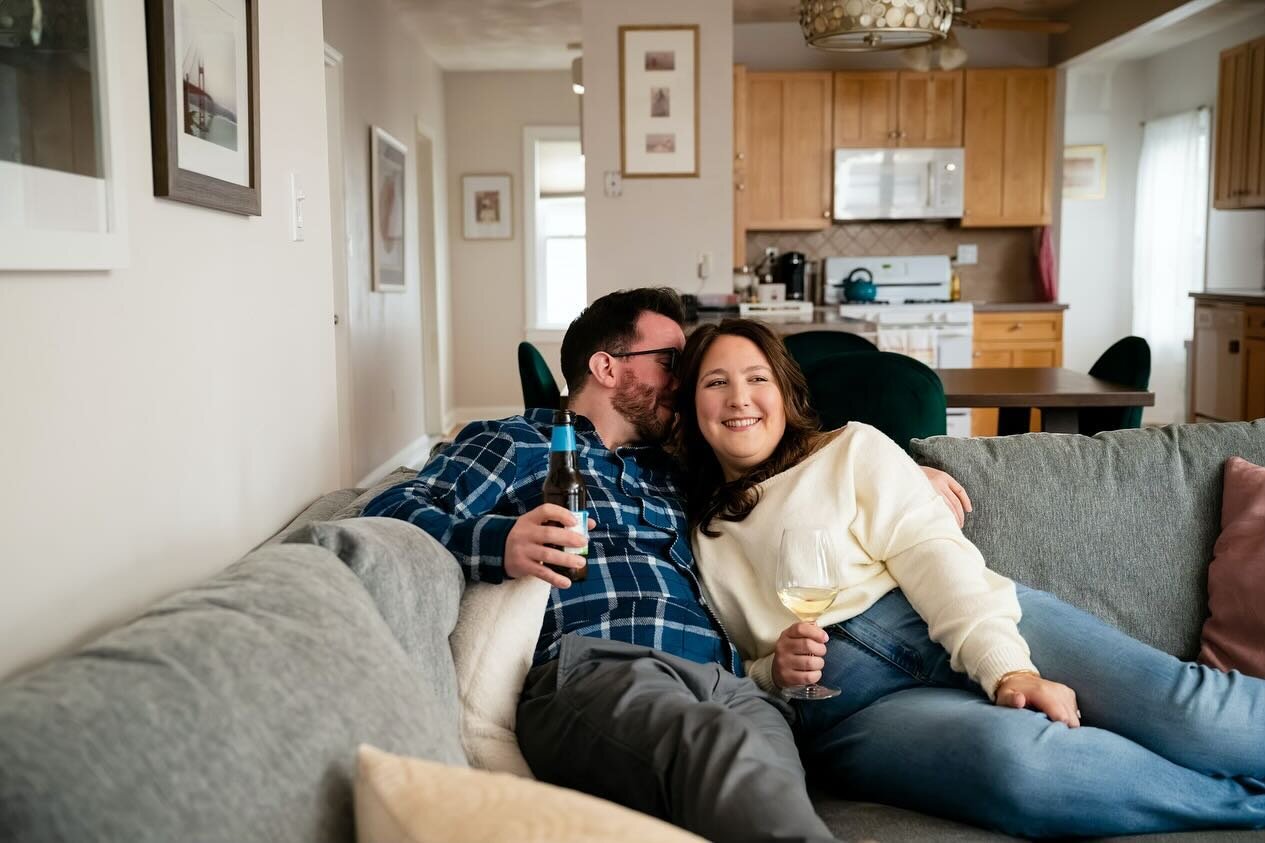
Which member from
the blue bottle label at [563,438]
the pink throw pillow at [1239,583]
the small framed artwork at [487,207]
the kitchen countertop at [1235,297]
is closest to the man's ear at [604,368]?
the blue bottle label at [563,438]

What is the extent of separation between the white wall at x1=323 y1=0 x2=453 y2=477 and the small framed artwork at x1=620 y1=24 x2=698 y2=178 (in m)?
1.42

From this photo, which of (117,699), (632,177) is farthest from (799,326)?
(117,699)

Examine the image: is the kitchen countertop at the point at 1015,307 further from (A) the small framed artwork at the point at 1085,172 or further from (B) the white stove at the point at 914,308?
(A) the small framed artwork at the point at 1085,172

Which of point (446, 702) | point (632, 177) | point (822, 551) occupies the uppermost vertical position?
point (632, 177)

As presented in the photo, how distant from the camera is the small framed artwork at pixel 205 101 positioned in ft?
5.08

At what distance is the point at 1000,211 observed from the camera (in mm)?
8180

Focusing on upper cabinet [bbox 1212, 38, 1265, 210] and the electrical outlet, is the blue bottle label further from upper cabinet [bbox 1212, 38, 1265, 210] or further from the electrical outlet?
upper cabinet [bbox 1212, 38, 1265, 210]

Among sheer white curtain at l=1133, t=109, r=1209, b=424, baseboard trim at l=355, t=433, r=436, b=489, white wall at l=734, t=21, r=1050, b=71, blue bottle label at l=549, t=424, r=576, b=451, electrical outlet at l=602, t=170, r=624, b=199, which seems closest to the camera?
blue bottle label at l=549, t=424, r=576, b=451

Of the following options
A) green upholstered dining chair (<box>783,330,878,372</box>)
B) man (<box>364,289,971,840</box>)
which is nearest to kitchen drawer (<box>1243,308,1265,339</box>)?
green upholstered dining chair (<box>783,330,878,372</box>)

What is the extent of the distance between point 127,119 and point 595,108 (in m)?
5.16

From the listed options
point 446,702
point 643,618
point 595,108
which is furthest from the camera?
point 595,108

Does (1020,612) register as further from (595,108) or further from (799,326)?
(595,108)

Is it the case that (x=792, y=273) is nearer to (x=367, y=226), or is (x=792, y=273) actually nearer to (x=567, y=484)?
(x=367, y=226)

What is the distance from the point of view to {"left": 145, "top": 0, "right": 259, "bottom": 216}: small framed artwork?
5.08 feet
